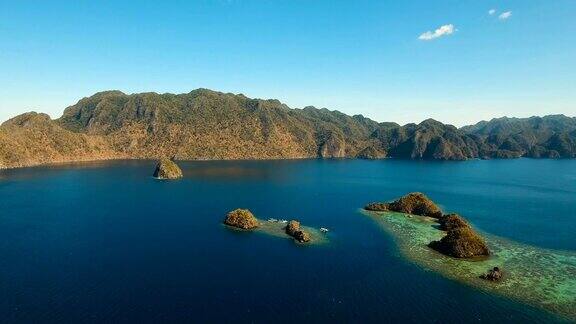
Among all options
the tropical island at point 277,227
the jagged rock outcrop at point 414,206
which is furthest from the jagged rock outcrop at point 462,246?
the jagged rock outcrop at point 414,206

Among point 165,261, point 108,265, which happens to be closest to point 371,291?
point 165,261

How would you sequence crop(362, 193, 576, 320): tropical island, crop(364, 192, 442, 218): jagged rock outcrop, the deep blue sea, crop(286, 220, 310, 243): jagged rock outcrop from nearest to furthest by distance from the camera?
the deep blue sea, crop(362, 193, 576, 320): tropical island, crop(286, 220, 310, 243): jagged rock outcrop, crop(364, 192, 442, 218): jagged rock outcrop

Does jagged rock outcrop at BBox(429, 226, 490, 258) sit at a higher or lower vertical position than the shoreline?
higher

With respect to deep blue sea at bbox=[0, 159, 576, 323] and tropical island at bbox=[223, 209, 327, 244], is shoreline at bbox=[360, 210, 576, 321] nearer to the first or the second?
deep blue sea at bbox=[0, 159, 576, 323]

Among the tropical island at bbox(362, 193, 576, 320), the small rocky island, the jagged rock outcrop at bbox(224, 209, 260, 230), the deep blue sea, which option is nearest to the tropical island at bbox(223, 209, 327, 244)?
the jagged rock outcrop at bbox(224, 209, 260, 230)

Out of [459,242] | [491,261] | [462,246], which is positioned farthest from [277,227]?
[491,261]

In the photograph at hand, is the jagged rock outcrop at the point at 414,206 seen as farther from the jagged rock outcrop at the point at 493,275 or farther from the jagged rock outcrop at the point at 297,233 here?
the jagged rock outcrop at the point at 493,275
